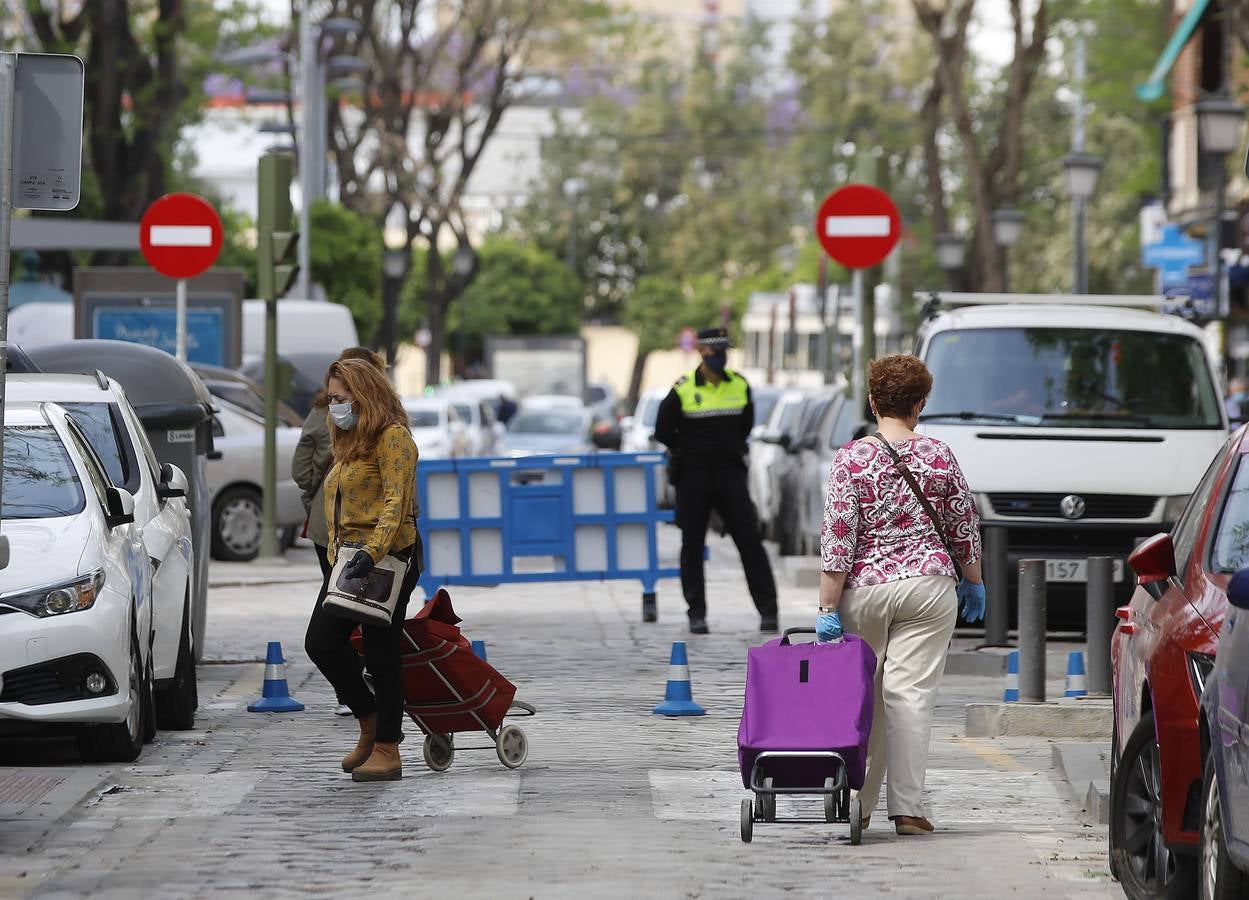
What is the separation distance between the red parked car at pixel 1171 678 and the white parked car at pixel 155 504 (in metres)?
4.91

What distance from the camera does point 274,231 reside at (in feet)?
70.6

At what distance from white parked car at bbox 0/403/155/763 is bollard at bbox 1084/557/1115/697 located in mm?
4264

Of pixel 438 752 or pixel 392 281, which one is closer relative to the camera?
pixel 438 752

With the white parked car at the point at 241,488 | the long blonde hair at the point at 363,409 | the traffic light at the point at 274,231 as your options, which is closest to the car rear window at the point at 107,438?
the long blonde hair at the point at 363,409

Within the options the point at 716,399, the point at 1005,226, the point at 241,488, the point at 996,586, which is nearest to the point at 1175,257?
the point at 1005,226

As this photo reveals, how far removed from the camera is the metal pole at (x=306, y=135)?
1496 inches

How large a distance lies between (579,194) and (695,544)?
77.6 m

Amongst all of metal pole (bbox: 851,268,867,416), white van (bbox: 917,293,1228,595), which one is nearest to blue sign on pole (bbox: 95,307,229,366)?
metal pole (bbox: 851,268,867,416)

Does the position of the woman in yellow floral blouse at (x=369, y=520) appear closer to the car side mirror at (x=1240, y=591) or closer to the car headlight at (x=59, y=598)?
the car headlight at (x=59, y=598)

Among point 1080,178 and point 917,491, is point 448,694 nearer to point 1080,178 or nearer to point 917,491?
point 917,491

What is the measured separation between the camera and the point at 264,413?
22703 millimetres

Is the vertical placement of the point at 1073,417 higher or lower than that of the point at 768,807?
higher

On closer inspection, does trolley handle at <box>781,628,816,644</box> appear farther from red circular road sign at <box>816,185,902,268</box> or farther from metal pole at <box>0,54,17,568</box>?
red circular road sign at <box>816,185,902,268</box>

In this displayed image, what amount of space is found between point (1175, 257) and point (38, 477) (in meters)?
21.7
